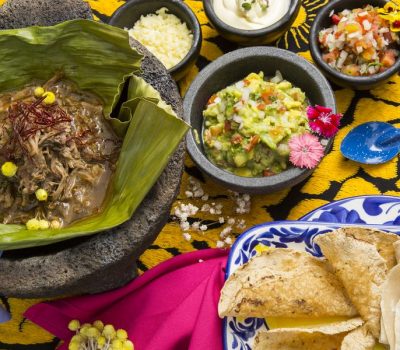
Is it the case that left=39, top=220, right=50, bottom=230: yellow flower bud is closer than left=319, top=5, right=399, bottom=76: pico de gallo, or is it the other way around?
left=39, top=220, right=50, bottom=230: yellow flower bud

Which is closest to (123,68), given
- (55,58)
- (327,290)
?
(55,58)

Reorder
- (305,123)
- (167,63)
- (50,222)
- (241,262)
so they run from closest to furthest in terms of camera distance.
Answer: (50,222)
(241,262)
(305,123)
(167,63)

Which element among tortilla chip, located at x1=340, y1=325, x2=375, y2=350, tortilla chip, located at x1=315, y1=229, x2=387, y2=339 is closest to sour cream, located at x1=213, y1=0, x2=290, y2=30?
tortilla chip, located at x1=315, y1=229, x2=387, y2=339

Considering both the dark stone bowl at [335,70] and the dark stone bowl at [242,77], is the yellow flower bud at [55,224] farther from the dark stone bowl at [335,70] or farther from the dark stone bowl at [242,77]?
the dark stone bowl at [335,70]

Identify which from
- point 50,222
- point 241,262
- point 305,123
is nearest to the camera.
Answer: point 50,222

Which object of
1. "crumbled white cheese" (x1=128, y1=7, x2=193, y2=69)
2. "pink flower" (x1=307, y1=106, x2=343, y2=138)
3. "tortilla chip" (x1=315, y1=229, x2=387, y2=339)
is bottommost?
"tortilla chip" (x1=315, y1=229, x2=387, y2=339)

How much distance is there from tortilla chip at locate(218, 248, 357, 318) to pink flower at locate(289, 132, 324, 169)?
340 millimetres

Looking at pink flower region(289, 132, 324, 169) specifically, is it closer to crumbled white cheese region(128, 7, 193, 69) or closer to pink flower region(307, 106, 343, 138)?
pink flower region(307, 106, 343, 138)

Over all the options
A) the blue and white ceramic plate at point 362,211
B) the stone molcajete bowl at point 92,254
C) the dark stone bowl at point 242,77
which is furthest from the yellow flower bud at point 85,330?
the blue and white ceramic plate at point 362,211

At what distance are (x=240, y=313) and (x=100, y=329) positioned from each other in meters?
0.44

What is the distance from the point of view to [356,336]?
75.8 inches

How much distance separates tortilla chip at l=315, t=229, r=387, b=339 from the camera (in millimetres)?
1946

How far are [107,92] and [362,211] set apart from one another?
2.78 feet

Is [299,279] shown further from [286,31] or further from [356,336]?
[286,31]
